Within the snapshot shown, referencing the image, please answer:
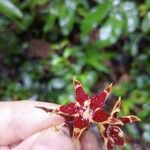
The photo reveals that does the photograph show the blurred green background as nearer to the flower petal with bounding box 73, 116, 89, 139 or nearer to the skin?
the skin

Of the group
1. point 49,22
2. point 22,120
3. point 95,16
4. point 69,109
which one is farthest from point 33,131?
point 49,22

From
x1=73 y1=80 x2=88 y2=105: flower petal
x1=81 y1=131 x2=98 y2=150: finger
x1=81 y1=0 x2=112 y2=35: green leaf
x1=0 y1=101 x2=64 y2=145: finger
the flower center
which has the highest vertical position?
x1=81 y1=0 x2=112 y2=35: green leaf

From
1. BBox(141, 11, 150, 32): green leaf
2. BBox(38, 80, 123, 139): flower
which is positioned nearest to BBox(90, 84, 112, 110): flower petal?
BBox(38, 80, 123, 139): flower

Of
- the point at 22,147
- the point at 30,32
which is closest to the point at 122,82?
the point at 30,32

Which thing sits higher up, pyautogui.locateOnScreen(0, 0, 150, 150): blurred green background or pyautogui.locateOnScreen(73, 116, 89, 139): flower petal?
pyautogui.locateOnScreen(0, 0, 150, 150): blurred green background

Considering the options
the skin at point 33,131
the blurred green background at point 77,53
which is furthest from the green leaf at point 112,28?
the skin at point 33,131

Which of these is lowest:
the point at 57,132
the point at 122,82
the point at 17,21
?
the point at 57,132

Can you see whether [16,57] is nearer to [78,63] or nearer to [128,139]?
[78,63]
